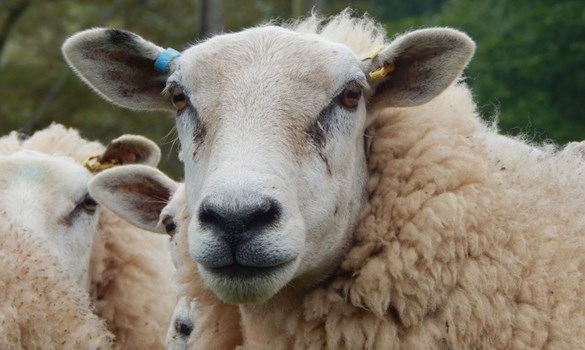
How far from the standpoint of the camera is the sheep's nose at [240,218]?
329 centimetres

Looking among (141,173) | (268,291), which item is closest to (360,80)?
(268,291)

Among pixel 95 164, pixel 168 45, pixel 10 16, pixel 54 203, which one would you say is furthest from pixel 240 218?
pixel 10 16

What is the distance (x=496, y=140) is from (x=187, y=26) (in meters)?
19.4

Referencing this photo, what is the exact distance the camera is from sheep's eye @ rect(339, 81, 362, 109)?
3850 millimetres

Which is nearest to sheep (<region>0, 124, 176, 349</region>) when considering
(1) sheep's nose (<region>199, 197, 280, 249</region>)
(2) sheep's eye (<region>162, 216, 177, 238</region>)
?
(2) sheep's eye (<region>162, 216, 177, 238</region>)

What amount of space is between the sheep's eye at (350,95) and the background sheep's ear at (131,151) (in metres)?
2.70

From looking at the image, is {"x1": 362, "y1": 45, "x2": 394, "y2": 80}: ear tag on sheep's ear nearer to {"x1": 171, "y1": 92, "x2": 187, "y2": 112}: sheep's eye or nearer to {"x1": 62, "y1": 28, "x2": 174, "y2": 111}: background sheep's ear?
{"x1": 171, "y1": 92, "x2": 187, "y2": 112}: sheep's eye

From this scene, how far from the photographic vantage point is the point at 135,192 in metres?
5.28

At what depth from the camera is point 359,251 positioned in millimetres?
3801

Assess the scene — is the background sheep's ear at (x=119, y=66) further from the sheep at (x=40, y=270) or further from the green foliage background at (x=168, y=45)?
the green foliage background at (x=168, y=45)

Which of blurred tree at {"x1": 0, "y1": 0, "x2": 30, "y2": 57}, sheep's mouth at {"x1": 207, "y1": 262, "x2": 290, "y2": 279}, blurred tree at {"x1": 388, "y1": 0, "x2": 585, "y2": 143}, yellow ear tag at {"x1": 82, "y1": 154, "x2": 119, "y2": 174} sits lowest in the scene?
blurred tree at {"x1": 0, "y1": 0, "x2": 30, "y2": 57}

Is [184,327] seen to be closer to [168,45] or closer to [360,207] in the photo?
[360,207]

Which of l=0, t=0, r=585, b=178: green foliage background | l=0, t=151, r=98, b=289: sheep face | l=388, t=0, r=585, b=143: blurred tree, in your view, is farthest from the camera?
l=0, t=0, r=585, b=178: green foliage background

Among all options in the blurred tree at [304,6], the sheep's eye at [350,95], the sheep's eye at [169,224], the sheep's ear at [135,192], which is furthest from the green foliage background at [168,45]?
the sheep's eye at [350,95]
